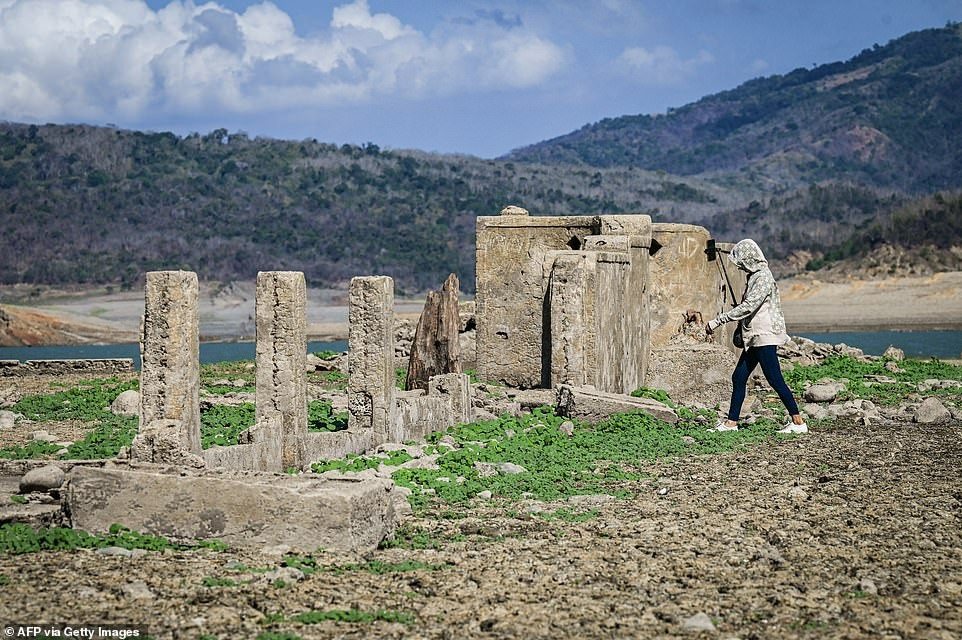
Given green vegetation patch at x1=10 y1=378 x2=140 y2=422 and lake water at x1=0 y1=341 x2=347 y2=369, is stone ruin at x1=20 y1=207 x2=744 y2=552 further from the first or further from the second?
lake water at x1=0 y1=341 x2=347 y2=369

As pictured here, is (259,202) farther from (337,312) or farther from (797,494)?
(797,494)

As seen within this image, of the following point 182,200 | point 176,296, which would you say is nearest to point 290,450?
point 176,296

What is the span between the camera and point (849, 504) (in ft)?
29.4

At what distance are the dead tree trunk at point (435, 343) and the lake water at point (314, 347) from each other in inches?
1071

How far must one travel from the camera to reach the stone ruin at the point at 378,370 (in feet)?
25.8

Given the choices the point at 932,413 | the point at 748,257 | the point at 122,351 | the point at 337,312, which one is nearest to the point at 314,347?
the point at 122,351

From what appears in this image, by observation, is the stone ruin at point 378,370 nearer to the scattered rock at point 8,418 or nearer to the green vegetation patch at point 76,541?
the green vegetation patch at point 76,541

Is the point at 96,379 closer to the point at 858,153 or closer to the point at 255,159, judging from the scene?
the point at 255,159

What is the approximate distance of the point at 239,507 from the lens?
7.81 m

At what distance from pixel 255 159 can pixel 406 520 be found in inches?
4315

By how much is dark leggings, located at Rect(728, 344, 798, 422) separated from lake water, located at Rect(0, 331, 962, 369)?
27.8 m

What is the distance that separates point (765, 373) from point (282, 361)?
5.11m

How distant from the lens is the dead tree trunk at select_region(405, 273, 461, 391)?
1459cm

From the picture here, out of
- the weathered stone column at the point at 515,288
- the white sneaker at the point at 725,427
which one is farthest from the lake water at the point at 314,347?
the white sneaker at the point at 725,427
